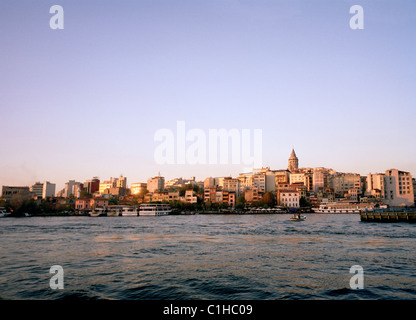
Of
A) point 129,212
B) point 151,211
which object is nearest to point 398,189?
point 151,211

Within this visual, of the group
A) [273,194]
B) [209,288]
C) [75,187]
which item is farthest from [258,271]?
[75,187]

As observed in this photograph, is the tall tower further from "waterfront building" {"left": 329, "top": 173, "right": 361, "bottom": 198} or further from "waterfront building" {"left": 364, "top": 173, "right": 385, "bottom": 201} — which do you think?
"waterfront building" {"left": 364, "top": 173, "right": 385, "bottom": 201}

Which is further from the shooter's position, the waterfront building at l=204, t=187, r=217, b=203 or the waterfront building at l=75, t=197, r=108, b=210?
the waterfront building at l=204, t=187, r=217, b=203

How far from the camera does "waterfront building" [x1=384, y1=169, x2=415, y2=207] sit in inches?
4070

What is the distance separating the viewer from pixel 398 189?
4126 inches

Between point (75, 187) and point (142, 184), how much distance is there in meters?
37.1

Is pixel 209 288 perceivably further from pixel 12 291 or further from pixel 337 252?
pixel 337 252

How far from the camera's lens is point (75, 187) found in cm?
16350

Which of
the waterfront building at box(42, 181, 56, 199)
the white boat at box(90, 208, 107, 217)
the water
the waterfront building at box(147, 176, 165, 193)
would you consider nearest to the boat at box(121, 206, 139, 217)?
the white boat at box(90, 208, 107, 217)

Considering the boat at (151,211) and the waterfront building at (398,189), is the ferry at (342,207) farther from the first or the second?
the boat at (151,211)

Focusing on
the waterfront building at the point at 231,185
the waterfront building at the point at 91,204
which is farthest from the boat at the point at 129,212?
the waterfront building at the point at 231,185

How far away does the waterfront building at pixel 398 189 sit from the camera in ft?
339

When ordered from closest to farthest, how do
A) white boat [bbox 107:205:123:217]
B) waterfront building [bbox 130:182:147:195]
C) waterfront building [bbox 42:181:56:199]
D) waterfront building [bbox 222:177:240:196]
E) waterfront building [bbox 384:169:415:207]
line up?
1. white boat [bbox 107:205:123:217]
2. waterfront building [bbox 384:169:415:207]
3. waterfront building [bbox 222:177:240:196]
4. waterfront building [bbox 130:182:147:195]
5. waterfront building [bbox 42:181:56:199]

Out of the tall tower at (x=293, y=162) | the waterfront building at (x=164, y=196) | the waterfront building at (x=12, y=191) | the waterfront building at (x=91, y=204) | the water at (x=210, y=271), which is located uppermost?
the tall tower at (x=293, y=162)
